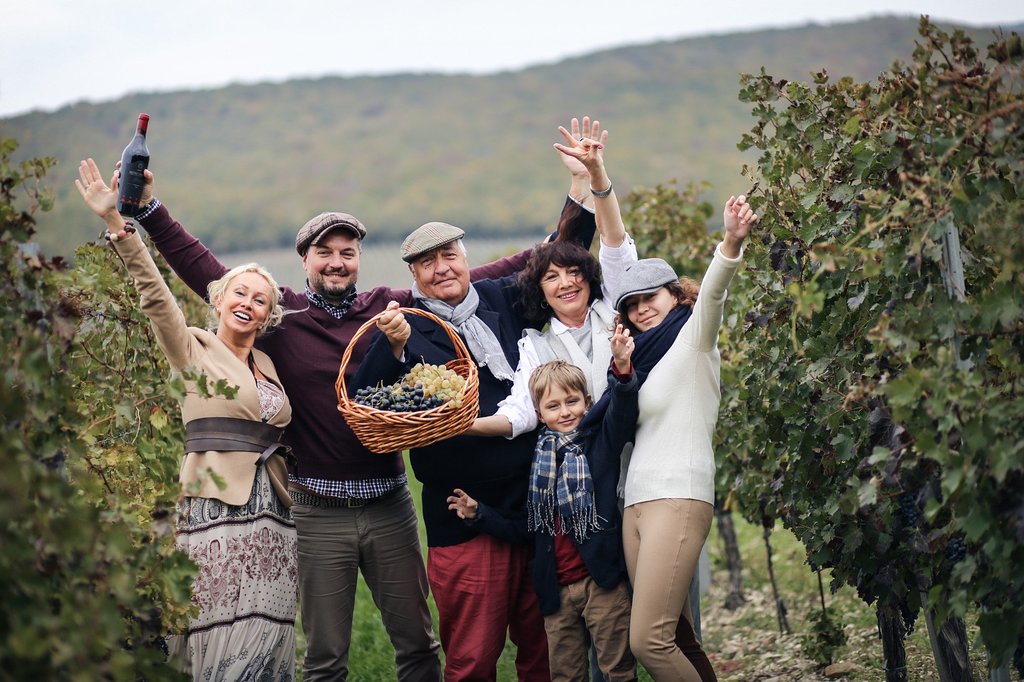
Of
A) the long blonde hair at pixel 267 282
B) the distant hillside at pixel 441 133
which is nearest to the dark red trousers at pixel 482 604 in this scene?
the long blonde hair at pixel 267 282

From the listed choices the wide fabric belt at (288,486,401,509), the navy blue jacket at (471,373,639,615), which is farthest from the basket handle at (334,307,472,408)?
the navy blue jacket at (471,373,639,615)

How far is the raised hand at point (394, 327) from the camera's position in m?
3.70

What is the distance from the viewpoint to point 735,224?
3.37 metres

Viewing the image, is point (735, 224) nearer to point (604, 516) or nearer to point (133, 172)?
point (604, 516)

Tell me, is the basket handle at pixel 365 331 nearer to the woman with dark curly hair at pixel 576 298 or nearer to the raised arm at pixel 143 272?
the woman with dark curly hair at pixel 576 298

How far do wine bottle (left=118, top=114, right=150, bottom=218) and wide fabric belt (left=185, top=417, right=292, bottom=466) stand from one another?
0.86 metres

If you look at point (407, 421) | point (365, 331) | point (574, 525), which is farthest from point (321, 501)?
point (574, 525)

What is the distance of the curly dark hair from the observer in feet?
13.3

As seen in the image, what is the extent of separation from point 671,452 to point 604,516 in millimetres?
351

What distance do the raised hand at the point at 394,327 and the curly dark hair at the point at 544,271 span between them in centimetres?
57

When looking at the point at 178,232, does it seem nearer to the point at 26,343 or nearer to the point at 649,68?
the point at 26,343

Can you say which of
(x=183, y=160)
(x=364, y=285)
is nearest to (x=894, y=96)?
(x=364, y=285)

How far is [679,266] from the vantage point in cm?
663

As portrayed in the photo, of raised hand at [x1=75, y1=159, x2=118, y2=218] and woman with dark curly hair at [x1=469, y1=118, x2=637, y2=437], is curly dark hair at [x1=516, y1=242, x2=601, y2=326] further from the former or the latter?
raised hand at [x1=75, y1=159, x2=118, y2=218]
